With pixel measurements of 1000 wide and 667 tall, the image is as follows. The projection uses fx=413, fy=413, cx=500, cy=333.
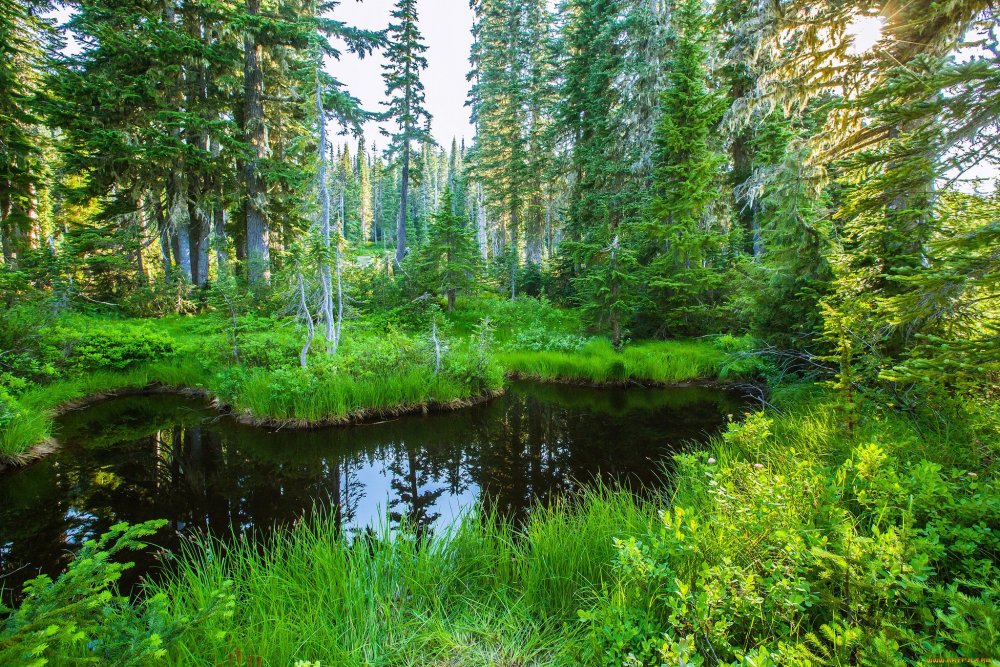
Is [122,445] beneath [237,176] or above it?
beneath

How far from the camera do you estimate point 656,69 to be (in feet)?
48.9

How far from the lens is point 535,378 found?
41.4 ft

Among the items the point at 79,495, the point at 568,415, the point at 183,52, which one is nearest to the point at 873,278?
the point at 568,415

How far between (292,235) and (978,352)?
19378mm

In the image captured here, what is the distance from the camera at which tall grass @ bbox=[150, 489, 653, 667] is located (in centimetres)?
253

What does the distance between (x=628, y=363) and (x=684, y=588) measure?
32.6ft

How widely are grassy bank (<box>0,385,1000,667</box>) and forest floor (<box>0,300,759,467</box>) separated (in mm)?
5334

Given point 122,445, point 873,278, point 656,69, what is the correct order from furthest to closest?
point 656,69
point 122,445
point 873,278

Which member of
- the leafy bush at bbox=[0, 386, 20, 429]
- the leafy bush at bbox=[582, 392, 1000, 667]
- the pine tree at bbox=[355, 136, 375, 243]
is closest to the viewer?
the leafy bush at bbox=[582, 392, 1000, 667]

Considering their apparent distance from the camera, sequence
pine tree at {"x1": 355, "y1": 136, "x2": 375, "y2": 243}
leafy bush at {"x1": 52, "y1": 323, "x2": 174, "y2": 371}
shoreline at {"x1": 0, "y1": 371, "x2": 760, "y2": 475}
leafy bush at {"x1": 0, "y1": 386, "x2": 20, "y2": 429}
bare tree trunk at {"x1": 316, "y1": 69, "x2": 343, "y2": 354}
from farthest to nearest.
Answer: pine tree at {"x1": 355, "y1": 136, "x2": 375, "y2": 243} < leafy bush at {"x1": 52, "y1": 323, "x2": 174, "y2": 371} < bare tree trunk at {"x1": 316, "y1": 69, "x2": 343, "y2": 354} < shoreline at {"x1": 0, "y1": 371, "x2": 760, "y2": 475} < leafy bush at {"x1": 0, "y1": 386, "x2": 20, "y2": 429}

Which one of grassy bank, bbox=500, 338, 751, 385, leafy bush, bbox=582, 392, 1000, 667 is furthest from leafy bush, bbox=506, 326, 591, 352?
leafy bush, bbox=582, 392, 1000, 667

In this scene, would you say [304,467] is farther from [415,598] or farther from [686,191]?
[686,191]

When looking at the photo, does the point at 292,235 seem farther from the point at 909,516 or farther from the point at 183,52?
the point at 909,516

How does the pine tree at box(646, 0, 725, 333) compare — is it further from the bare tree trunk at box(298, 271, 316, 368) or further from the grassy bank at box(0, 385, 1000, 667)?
the bare tree trunk at box(298, 271, 316, 368)
